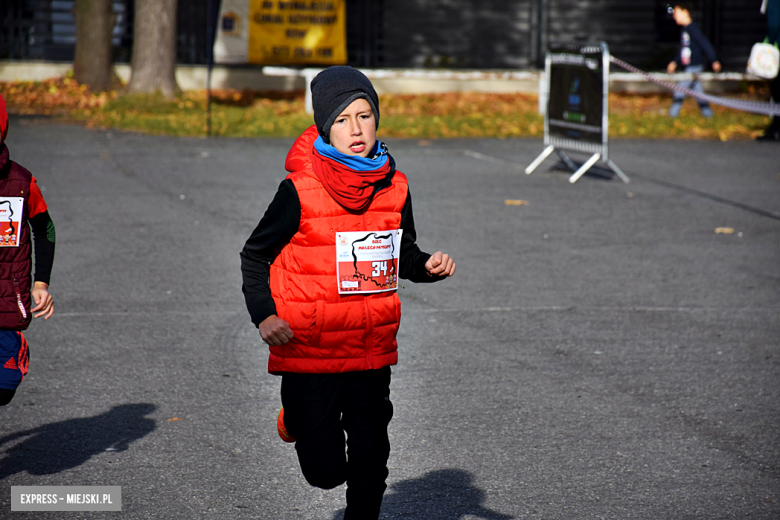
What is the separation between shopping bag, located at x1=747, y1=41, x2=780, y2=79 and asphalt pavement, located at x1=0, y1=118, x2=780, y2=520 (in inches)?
55.8

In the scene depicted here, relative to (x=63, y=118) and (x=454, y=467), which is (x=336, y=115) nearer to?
(x=454, y=467)

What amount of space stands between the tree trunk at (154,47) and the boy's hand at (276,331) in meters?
15.3

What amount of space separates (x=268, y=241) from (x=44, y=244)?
4.00 ft

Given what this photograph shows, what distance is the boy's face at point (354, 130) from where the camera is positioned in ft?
9.77

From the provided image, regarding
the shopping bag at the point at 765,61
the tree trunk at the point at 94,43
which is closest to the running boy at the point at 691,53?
the shopping bag at the point at 765,61

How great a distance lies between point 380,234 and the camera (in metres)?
3.06

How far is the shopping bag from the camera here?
32.6 ft

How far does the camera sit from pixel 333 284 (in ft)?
9.87

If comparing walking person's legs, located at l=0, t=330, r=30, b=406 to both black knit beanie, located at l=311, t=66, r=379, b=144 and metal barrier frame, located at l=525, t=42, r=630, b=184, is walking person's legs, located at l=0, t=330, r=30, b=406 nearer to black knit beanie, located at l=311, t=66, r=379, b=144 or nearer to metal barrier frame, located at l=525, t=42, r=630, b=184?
black knit beanie, located at l=311, t=66, r=379, b=144

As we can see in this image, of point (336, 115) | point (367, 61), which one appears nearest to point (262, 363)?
point (336, 115)

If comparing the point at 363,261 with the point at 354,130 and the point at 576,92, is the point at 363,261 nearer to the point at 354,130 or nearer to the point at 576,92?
the point at 354,130

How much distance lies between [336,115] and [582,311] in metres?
3.76

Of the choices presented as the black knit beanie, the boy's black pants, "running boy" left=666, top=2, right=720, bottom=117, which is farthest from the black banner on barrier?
the boy's black pants

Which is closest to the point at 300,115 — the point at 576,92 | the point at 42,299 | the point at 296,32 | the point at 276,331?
the point at 296,32
